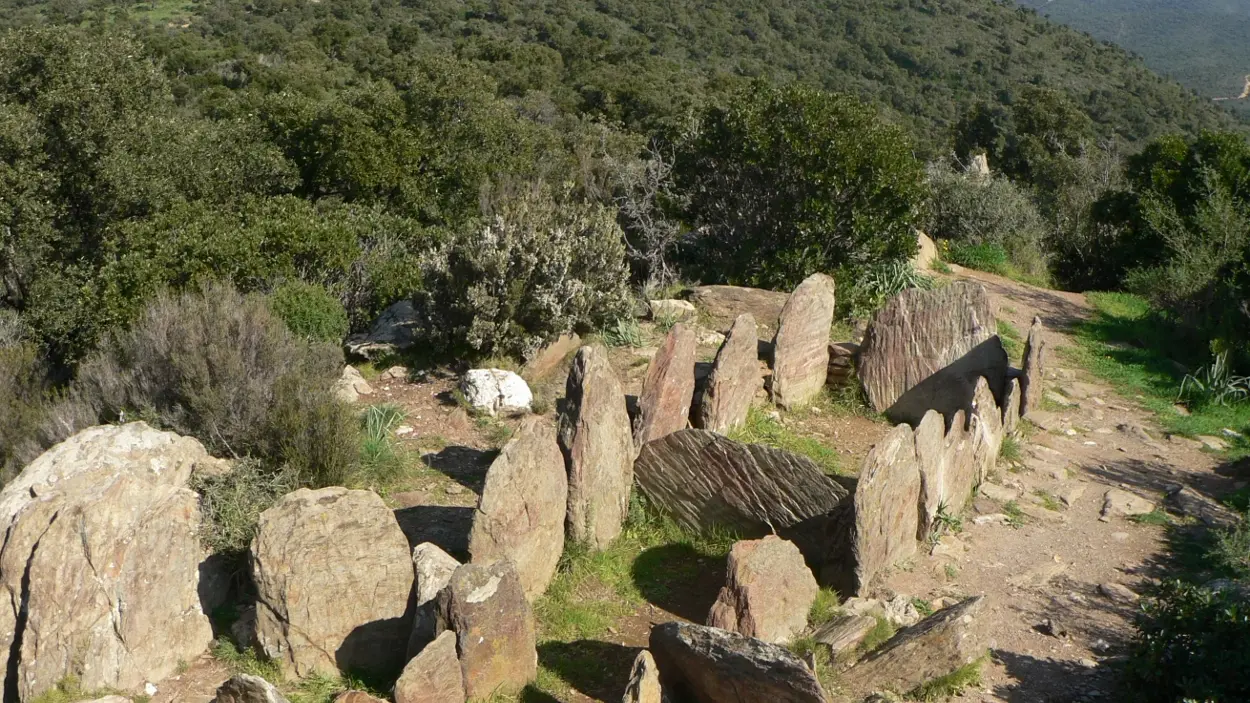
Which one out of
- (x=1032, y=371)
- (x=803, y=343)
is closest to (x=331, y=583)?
(x=803, y=343)

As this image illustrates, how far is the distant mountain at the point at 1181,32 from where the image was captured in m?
66.1

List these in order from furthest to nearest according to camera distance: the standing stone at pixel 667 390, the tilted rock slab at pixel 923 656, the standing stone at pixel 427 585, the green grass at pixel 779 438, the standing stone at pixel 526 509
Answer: the green grass at pixel 779 438 → the standing stone at pixel 667 390 → the standing stone at pixel 526 509 → the standing stone at pixel 427 585 → the tilted rock slab at pixel 923 656

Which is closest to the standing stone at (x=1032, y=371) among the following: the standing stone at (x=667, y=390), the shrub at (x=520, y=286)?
the standing stone at (x=667, y=390)

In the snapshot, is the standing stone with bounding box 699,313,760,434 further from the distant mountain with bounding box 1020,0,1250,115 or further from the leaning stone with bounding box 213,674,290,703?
the distant mountain with bounding box 1020,0,1250,115

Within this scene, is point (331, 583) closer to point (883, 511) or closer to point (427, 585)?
point (427, 585)

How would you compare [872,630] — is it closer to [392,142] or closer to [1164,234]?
[1164,234]

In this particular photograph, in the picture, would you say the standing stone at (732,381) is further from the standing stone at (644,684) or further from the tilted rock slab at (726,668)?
the standing stone at (644,684)

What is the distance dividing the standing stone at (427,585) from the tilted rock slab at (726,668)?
46.7 inches

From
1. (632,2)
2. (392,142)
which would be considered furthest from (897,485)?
(632,2)

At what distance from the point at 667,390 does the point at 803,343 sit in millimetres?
1932

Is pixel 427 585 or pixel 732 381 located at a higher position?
pixel 732 381

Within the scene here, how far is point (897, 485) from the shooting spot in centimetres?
664

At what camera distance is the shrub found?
9.57m

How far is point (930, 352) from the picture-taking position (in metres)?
9.34
